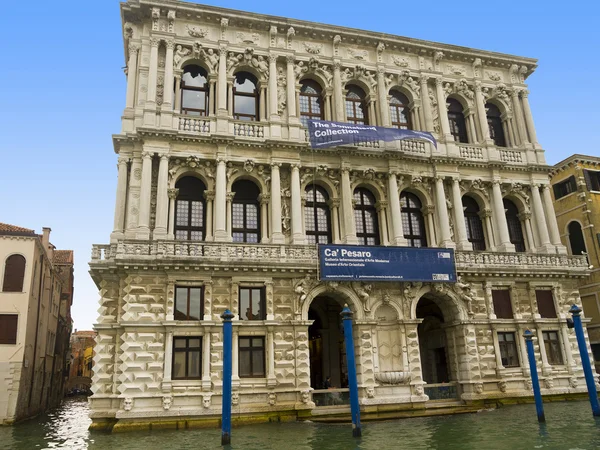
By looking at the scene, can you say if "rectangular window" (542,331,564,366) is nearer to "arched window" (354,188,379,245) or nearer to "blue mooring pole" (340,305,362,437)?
"arched window" (354,188,379,245)

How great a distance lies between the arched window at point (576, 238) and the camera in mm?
36000

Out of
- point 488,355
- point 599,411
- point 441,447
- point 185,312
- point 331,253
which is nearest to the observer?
point 441,447

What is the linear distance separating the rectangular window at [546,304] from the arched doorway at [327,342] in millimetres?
10752

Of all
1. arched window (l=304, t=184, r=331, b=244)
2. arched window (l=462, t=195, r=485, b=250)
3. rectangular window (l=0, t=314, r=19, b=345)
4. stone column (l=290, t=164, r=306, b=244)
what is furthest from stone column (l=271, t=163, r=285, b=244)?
rectangular window (l=0, t=314, r=19, b=345)

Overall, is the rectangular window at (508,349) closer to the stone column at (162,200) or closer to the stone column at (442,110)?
the stone column at (442,110)

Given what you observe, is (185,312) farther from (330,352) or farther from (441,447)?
(441,447)

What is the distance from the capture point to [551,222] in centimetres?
2964

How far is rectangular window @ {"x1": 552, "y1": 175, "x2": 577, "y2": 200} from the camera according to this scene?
36.6m

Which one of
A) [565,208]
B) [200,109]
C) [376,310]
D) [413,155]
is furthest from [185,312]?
[565,208]

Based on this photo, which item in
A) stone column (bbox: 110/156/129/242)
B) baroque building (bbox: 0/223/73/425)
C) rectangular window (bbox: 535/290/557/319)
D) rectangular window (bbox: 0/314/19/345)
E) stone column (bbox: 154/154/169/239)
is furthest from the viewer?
rectangular window (bbox: 535/290/557/319)

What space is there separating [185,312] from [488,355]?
15.1 m

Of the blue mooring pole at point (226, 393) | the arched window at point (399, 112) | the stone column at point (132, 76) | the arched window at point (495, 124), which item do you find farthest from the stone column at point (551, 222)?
the stone column at point (132, 76)

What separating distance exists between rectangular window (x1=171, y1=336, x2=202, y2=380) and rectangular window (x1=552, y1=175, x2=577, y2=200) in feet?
96.5

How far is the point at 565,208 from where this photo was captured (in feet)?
122
